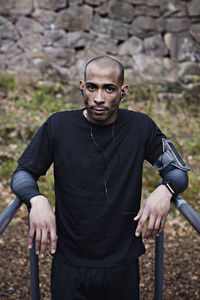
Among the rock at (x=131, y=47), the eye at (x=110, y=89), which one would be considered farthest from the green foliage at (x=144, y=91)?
the eye at (x=110, y=89)

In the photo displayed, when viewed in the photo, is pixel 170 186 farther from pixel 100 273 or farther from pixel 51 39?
pixel 51 39

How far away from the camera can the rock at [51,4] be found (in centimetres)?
734

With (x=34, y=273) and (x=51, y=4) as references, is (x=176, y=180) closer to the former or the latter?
(x=34, y=273)

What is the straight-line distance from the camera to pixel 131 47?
7.64 meters

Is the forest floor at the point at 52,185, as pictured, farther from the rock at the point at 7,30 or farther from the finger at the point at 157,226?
the rock at the point at 7,30

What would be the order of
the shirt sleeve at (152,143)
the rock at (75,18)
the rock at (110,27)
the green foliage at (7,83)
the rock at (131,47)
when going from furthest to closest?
the rock at (131,47) → the rock at (110,27) → the rock at (75,18) → the green foliage at (7,83) → the shirt sleeve at (152,143)

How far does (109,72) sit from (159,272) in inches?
41.5

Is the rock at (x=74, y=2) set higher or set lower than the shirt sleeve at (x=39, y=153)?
higher

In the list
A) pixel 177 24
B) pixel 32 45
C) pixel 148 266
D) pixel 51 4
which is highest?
pixel 51 4

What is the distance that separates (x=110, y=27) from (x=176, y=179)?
634cm

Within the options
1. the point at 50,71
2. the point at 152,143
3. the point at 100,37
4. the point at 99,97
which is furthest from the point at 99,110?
the point at 100,37

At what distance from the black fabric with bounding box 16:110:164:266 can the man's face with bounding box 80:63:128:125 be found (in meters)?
0.08

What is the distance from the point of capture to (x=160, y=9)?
7523mm

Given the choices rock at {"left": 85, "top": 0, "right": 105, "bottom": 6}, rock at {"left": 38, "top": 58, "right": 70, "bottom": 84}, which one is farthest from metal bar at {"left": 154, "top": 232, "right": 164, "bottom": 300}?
rock at {"left": 85, "top": 0, "right": 105, "bottom": 6}
